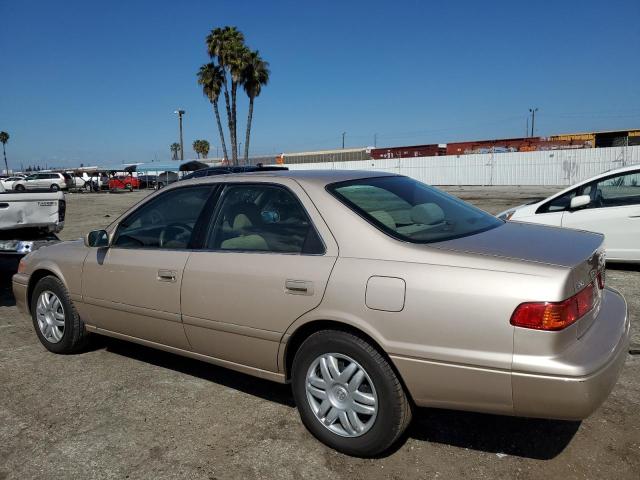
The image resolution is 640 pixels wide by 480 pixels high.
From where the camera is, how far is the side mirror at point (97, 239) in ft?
13.0

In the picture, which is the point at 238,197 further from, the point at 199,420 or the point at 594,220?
the point at 594,220

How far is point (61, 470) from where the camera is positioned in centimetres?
281

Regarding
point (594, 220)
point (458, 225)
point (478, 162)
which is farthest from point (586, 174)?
point (458, 225)

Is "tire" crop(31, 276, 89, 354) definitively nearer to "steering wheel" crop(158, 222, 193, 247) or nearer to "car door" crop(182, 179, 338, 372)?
"steering wheel" crop(158, 222, 193, 247)

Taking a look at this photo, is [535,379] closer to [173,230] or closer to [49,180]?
[173,230]

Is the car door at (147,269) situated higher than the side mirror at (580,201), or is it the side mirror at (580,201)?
the side mirror at (580,201)

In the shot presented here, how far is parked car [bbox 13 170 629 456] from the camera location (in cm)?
235

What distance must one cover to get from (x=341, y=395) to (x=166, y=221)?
1924mm

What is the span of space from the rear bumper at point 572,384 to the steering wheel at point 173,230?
7.50 feet

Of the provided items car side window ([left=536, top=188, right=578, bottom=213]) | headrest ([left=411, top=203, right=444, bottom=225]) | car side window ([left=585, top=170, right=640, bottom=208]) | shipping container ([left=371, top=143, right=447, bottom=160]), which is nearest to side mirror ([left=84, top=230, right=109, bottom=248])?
headrest ([left=411, top=203, right=444, bottom=225])

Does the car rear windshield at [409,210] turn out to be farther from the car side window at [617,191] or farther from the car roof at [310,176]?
the car side window at [617,191]

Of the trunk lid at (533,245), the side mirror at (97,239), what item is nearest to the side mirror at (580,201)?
the trunk lid at (533,245)

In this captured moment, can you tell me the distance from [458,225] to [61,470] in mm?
2580

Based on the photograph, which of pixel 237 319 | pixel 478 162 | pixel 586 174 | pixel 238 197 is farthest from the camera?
pixel 478 162
